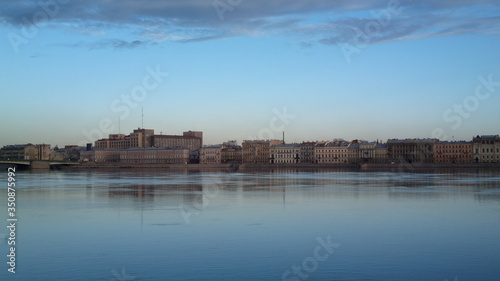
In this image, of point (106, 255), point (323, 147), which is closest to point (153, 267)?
point (106, 255)

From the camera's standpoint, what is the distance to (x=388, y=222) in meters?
16.3

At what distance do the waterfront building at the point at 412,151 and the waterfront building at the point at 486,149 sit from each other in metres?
6.09

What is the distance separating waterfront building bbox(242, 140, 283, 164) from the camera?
103 m

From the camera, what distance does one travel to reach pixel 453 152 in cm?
8425

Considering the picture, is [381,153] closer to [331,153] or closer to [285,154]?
[331,153]

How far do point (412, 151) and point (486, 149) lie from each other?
33.8ft

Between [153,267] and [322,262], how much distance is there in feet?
9.92

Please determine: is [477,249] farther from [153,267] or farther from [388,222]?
[153,267]

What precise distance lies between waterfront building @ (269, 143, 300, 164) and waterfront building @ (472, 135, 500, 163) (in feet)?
95.3

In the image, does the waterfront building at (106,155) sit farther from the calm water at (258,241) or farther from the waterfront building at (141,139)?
the calm water at (258,241)

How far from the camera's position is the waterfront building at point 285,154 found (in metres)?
A: 100

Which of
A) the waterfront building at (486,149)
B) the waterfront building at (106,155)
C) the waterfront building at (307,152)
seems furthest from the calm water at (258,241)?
the waterfront building at (106,155)

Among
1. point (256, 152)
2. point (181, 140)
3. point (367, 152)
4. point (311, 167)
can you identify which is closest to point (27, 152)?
point (181, 140)

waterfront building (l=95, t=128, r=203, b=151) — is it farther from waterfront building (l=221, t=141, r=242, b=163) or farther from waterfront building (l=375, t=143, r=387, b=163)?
waterfront building (l=375, t=143, r=387, b=163)
